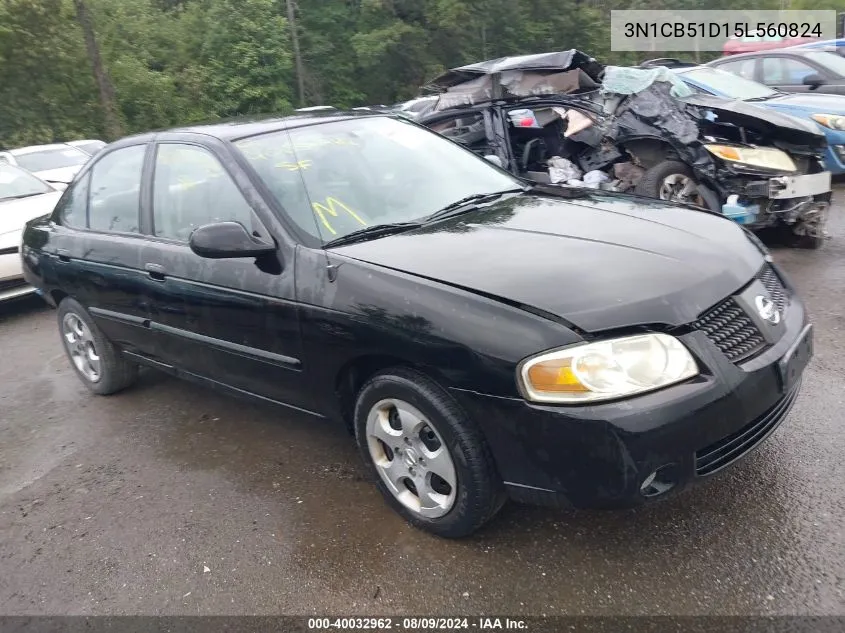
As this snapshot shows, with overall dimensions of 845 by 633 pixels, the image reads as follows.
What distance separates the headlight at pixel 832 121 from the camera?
7887 millimetres

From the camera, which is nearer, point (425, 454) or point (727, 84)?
point (425, 454)

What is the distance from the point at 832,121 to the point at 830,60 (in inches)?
116

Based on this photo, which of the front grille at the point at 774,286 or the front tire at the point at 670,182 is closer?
the front grille at the point at 774,286

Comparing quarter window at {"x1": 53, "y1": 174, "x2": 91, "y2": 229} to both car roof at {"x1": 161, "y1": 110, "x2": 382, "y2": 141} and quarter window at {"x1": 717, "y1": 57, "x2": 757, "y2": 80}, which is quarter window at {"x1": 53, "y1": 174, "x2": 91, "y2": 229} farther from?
quarter window at {"x1": 717, "y1": 57, "x2": 757, "y2": 80}

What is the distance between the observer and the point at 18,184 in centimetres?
831

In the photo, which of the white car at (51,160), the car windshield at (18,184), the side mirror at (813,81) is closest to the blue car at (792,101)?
the side mirror at (813,81)

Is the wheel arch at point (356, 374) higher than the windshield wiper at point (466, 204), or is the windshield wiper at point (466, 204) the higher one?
the windshield wiper at point (466, 204)

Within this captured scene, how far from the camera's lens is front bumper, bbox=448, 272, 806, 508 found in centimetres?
231

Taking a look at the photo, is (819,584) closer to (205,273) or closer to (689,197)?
(205,273)

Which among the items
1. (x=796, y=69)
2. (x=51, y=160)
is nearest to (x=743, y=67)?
(x=796, y=69)

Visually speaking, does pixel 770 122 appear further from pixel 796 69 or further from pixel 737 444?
pixel 796 69

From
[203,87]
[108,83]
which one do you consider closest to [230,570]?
[108,83]

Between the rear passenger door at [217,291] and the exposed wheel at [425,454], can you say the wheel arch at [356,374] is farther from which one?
the rear passenger door at [217,291]

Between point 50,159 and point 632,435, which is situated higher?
point 632,435
